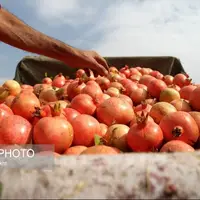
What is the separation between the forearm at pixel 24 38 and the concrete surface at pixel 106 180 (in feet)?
6.03

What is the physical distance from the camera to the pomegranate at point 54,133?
63.9 inches

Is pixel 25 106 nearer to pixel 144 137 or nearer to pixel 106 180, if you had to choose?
pixel 144 137

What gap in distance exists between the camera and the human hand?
2993mm

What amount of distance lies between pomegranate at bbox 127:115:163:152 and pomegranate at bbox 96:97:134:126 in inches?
15.2

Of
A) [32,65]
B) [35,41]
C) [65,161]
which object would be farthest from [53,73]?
[65,161]

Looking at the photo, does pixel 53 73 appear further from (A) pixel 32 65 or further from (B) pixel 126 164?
(B) pixel 126 164

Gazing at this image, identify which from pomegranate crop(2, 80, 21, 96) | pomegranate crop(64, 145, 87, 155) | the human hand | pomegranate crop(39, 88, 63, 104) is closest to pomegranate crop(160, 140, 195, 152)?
pomegranate crop(64, 145, 87, 155)

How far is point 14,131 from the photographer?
64.4 inches

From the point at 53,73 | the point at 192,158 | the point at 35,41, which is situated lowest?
the point at 53,73

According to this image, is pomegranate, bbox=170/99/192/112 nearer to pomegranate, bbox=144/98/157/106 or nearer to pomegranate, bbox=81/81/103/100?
pomegranate, bbox=144/98/157/106

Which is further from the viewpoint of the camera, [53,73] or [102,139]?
[53,73]

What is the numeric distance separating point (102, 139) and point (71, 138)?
186mm

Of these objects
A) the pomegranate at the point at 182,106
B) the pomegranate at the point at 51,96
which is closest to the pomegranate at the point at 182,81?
the pomegranate at the point at 182,106

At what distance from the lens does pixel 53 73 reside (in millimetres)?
5430
